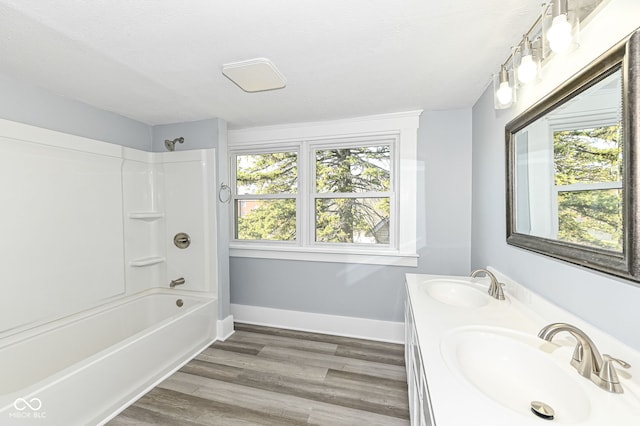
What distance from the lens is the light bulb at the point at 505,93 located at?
1.42m

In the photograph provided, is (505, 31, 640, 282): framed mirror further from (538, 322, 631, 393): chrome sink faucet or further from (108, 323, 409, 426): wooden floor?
(108, 323, 409, 426): wooden floor

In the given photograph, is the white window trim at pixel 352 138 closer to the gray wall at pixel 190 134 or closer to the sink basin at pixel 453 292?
the gray wall at pixel 190 134

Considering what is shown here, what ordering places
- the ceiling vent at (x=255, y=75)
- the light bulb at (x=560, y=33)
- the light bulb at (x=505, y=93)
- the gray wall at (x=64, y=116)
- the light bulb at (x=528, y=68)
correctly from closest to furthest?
the light bulb at (x=560, y=33)
the light bulb at (x=528, y=68)
the light bulb at (x=505, y=93)
the ceiling vent at (x=255, y=75)
the gray wall at (x=64, y=116)

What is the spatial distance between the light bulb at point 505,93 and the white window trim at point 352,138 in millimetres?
1153

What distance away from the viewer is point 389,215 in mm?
2789

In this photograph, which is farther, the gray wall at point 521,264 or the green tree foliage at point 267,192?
the green tree foliage at point 267,192

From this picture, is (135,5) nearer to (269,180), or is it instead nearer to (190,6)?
(190,6)

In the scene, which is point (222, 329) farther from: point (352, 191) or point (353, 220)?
point (352, 191)

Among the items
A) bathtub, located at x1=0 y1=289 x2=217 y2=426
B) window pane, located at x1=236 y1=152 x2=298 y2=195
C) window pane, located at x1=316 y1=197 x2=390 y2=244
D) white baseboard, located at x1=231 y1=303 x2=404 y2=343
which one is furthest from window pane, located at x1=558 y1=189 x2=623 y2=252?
bathtub, located at x1=0 y1=289 x2=217 y2=426

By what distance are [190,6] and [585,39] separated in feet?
5.16

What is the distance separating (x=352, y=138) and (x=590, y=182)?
2057 mm

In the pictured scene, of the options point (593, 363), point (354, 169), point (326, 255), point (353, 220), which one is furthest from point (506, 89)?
point (326, 255)

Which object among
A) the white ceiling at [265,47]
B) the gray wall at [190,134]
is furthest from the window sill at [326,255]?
the white ceiling at [265,47]

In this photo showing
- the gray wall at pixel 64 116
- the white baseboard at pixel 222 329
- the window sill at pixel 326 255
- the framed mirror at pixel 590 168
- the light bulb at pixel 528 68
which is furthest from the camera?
the white baseboard at pixel 222 329
